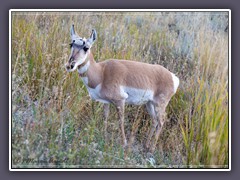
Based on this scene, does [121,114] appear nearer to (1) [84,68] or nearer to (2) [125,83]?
(2) [125,83]

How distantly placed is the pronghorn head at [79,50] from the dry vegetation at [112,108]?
0.99ft

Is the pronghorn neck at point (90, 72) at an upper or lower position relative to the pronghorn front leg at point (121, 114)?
upper

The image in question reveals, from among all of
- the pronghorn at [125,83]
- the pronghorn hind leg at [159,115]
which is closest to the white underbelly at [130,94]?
Result: the pronghorn at [125,83]

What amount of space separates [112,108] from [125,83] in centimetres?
33

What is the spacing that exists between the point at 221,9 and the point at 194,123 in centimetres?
119

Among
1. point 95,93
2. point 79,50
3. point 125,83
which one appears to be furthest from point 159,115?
point 79,50

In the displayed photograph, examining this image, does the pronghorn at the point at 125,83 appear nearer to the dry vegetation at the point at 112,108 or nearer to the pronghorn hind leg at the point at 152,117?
the pronghorn hind leg at the point at 152,117

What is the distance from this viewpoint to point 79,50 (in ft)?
22.7

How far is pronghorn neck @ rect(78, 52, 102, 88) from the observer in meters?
7.05

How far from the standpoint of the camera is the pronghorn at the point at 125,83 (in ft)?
23.2

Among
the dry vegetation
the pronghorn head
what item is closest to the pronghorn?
the pronghorn head

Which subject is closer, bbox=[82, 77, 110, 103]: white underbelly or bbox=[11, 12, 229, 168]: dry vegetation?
bbox=[11, 12, 229, 168]: dry vegetation

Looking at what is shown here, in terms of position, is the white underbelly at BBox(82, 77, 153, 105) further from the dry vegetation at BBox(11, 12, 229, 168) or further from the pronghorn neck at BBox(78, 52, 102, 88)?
the dry vegetation at BBox(11, 12, 229, 168)
